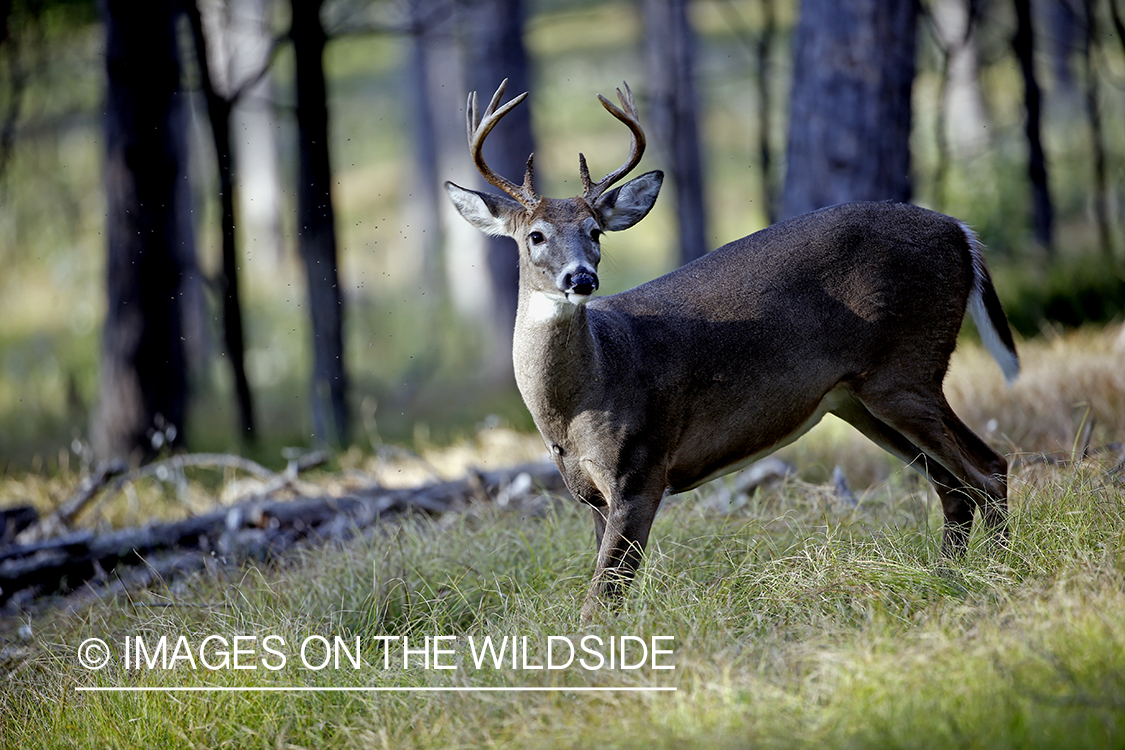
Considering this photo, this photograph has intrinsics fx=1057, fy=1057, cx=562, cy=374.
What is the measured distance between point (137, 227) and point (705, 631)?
19.9 feet

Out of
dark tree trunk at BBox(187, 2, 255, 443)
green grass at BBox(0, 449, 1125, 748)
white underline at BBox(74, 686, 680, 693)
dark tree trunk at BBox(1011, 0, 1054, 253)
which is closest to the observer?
green grass at BBox(0, 449, 1125, 748)

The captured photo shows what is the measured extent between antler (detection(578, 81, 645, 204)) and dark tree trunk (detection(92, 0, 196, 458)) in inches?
196

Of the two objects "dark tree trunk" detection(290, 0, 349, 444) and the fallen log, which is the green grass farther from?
"dark tree trunk" detection(290, 0, 349, 444)

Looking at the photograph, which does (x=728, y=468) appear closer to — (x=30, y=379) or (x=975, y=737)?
(x=975, y=737)

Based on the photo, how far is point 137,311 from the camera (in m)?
7.73

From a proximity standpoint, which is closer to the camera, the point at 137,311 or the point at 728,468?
the point at 728,468

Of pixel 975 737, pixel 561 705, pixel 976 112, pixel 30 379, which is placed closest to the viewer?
pixel 975 737

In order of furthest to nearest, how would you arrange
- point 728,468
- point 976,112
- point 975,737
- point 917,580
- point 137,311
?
point 976,112 < point 137,311 < point 728,468 < point 917,580 < point 975,737

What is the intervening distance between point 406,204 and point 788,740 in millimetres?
20729

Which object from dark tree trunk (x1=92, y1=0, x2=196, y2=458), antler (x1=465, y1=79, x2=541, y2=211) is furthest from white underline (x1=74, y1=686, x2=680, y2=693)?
dark tree trunk (x1=92, y1=0, x2=196, y2=458)

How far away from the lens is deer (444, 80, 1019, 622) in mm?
3590

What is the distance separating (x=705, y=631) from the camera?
3152 millimetres

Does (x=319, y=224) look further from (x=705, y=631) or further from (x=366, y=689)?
(x=705, y=631)

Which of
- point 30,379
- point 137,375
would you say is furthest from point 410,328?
point 137,375
